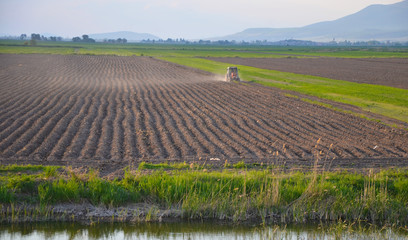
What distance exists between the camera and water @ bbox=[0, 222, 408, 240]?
7.90 meters

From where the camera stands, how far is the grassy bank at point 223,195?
872 centimetres

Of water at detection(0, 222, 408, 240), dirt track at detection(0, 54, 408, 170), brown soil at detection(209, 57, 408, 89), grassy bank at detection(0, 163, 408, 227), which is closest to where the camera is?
water at detection(0, 222, 408, 240)

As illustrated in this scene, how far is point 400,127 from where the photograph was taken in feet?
54.6

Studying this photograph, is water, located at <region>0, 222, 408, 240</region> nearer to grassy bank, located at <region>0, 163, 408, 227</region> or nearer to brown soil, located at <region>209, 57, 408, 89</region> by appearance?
grassy bank, located at <region>0, 163, 408, 227</region>

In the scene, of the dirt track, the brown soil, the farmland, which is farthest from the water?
the brown soil

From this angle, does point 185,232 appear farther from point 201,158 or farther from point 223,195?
point 201,158

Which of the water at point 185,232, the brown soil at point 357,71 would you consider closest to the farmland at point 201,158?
the water at point 185,232

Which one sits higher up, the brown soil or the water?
the brown soil

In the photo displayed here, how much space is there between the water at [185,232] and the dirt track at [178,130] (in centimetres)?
275

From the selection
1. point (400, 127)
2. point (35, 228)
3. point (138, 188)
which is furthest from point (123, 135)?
point (400, 127)

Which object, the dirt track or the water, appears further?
the dirt track

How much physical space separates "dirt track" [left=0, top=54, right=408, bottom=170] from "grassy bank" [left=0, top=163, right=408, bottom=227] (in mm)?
1788

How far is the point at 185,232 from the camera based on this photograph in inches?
319

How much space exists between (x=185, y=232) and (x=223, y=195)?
49.6 inches
